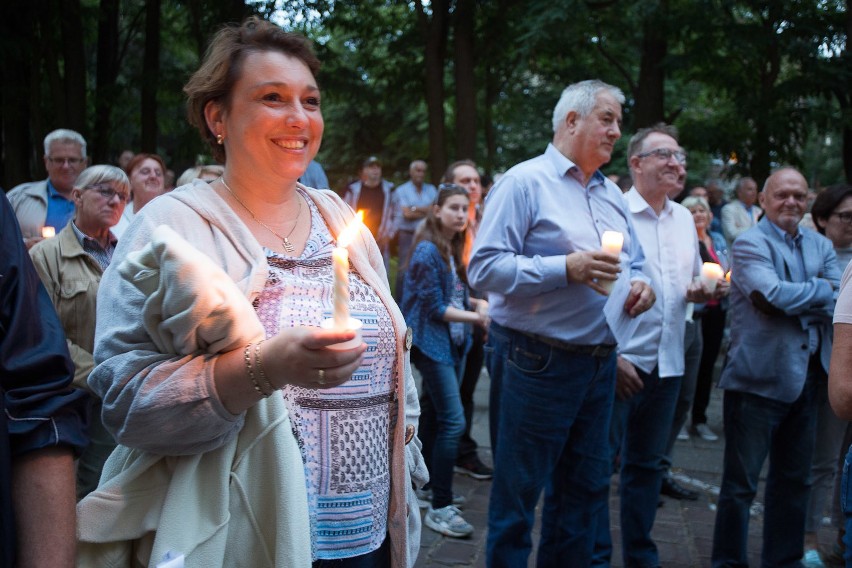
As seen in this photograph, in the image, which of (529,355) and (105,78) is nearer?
(529,355)

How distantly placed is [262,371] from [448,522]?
3.63 m

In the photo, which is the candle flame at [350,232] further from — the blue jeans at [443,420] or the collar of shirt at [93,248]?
the blue jeans at [443,420]

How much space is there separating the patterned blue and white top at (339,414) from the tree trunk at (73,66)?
10971 mm

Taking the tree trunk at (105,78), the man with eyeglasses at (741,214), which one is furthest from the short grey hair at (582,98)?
the tree trunk at (105,78)

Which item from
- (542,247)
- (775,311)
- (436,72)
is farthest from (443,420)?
(436,72)

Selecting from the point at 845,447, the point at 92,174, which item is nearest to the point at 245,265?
the point at 92,174

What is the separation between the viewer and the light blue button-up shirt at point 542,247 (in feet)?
11.5

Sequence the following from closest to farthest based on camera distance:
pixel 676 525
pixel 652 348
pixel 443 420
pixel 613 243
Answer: pixel 613 243
pixel 652 348
pixel 443 420
pixel 676 525

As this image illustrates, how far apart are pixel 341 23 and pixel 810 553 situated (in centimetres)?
1171

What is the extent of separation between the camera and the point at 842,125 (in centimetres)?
1174

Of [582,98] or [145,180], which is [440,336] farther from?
[145,180]

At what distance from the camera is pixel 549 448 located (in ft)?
11.8

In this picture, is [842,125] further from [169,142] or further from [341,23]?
[169,142]

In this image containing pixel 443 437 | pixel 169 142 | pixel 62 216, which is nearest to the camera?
pixel 443 437
